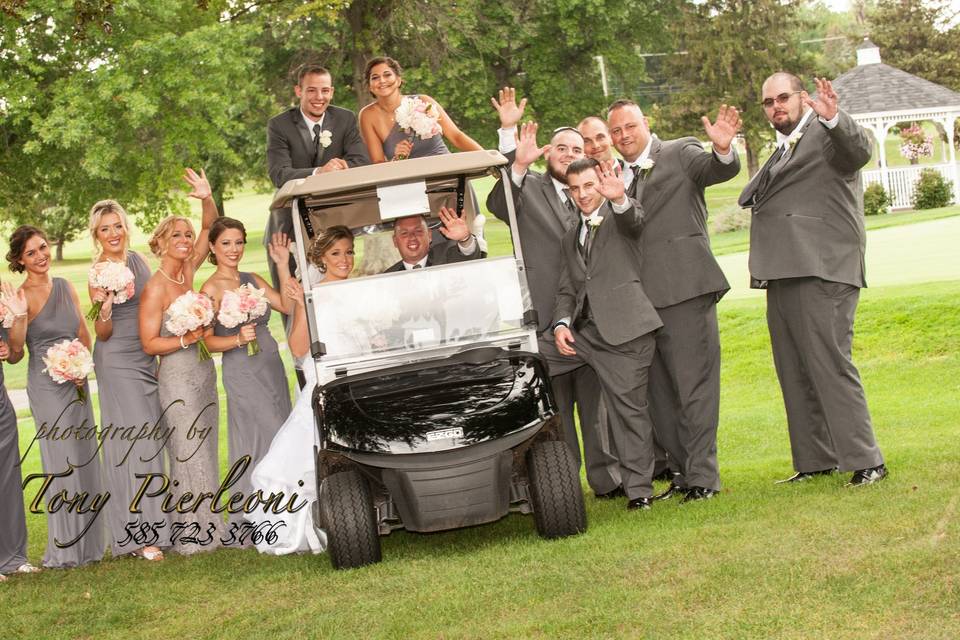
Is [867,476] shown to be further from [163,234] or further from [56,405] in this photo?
[56,405]

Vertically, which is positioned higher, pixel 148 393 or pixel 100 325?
pixel 100 325

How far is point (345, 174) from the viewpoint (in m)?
5.91

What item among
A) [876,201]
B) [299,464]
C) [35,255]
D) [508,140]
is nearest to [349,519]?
[299,464]

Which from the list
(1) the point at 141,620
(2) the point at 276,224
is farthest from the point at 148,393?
(1) the point at 141,620

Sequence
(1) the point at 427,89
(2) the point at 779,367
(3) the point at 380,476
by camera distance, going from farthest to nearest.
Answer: (1) the point at 427,89
(2) the point at 779,367
(3) the point at 380,476

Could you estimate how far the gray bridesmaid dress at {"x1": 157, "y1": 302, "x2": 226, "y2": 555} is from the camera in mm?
7074

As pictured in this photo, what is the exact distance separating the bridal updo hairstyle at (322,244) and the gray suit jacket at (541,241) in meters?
0.91

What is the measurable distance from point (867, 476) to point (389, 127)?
343 centimetres

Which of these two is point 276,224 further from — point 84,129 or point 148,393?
point 84,129

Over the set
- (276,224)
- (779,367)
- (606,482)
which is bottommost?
(606,482)

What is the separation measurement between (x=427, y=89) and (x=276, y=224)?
66.3 ft

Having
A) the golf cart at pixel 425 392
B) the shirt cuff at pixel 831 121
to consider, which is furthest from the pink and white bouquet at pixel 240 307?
the shirt cuff at pixel 831 121

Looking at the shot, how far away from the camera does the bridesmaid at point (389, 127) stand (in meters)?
7.16

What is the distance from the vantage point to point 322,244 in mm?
6574
